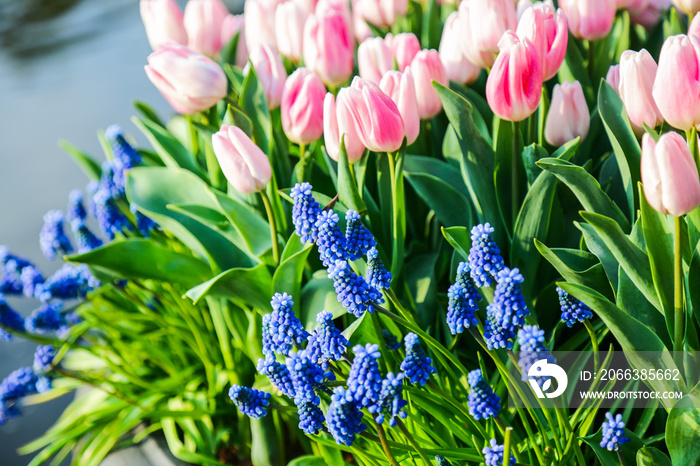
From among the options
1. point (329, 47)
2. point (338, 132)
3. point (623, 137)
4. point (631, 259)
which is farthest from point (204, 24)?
point (631, 259)

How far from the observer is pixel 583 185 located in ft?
2.28

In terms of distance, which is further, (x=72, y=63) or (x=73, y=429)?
(x=72, y=63)

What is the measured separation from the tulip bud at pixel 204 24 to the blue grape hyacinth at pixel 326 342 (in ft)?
2.52

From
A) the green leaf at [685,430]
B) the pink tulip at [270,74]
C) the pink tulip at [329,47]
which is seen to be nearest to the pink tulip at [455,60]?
the pink tulip at [329,47]

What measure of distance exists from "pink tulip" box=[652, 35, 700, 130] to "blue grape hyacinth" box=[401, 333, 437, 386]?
0.33m

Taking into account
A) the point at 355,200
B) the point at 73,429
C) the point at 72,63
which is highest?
the point at 72,63

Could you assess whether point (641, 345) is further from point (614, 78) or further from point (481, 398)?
point (614, 78)

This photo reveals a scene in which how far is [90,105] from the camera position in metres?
2.58

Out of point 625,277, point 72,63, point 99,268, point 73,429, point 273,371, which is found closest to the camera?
point 273,371

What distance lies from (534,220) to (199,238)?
18.5 inches

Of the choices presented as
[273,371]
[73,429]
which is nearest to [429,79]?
[273,371]

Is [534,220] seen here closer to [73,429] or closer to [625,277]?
[625,277]

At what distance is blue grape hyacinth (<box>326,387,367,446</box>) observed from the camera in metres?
0.50

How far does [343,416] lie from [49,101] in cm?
260
